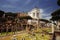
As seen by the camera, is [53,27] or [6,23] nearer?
[6,23]

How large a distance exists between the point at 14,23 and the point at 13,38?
1.08m

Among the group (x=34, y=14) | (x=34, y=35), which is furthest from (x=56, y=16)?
(x=34, y=35)

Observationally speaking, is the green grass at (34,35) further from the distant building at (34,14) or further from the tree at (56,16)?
the tree at (56,16)

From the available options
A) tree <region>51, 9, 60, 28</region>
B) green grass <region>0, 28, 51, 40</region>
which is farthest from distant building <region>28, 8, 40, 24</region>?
tree <region>51, 9, 60, 28</region>

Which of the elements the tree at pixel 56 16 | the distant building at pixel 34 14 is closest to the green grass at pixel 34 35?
the distant building at pixel 34 14

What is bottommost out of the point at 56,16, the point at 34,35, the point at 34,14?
the point at 34,35

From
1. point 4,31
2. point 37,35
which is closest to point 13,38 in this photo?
point 4,31

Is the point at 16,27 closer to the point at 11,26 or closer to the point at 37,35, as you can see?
the point at 11,26

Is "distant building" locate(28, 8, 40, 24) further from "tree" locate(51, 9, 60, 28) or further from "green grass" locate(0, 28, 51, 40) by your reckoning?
"tree" locate(51, 9, 60, 28)

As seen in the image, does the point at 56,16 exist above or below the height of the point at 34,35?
above

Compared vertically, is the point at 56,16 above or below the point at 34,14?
below

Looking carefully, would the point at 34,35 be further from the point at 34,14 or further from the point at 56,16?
the point at 56,16

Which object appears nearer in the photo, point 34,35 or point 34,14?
point 34,35

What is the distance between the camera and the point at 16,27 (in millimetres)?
11445
